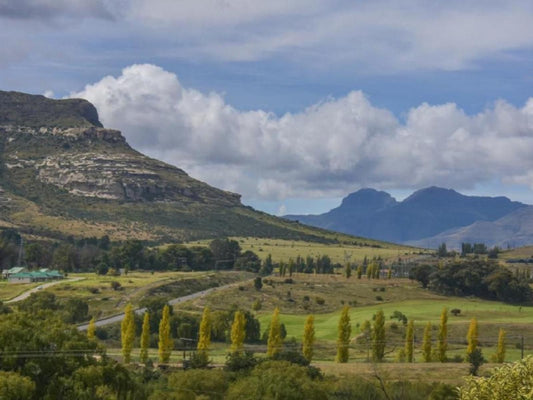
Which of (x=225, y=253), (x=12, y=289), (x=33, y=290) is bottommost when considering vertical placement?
(x=12, y=289)

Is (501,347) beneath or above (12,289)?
beneath

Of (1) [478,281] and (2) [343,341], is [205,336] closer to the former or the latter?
(2) [343,341]

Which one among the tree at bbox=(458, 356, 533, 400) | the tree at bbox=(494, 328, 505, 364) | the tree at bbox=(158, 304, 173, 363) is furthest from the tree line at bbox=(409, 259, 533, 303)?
the tree at bbox=(458, 356, 533, 400)

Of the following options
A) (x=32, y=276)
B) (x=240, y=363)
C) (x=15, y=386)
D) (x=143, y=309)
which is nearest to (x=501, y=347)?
(x=240, y=363)

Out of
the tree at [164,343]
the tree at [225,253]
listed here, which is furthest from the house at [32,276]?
the tree at [164,343]

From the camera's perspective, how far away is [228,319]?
11138 centimetres

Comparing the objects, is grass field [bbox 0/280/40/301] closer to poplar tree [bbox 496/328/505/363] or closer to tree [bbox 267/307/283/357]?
tree [bbox 267/307/283/357]

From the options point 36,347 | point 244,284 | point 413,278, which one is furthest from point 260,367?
point 413,278

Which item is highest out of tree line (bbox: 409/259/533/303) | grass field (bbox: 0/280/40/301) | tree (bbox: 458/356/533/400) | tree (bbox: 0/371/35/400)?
tree line (bbox: 409/259/533/303)

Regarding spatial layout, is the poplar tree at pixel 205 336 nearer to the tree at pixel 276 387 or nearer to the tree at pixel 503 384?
the tree at pixel 276 387

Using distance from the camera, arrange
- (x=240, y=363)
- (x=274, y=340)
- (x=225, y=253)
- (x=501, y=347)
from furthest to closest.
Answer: (x=225, y=253)
(x=501, y=347)
(x=274, y=340)
(x=240, y=363)

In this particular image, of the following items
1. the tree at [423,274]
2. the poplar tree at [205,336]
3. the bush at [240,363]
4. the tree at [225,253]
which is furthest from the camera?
the tree at [225,253]

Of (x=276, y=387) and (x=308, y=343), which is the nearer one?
(x=276, y=387)

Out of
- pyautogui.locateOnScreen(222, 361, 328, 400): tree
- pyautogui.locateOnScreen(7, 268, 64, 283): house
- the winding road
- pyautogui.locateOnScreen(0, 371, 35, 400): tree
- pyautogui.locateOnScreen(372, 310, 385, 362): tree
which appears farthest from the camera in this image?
pyautogui.locateOnScreen(7, 268, 64, 283): house
